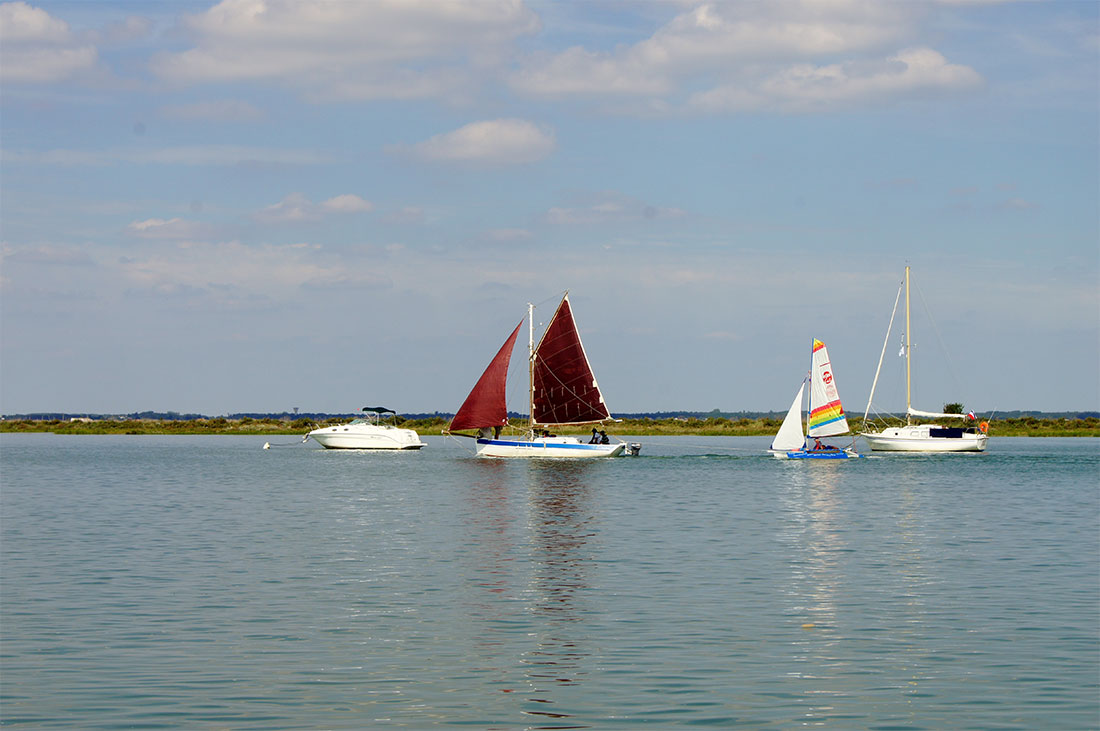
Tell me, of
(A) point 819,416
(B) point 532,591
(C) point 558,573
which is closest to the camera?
(B) point 532,591

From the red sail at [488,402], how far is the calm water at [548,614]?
35767 millimetres

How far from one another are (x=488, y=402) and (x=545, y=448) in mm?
6065

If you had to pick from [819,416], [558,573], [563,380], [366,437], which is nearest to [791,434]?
[819,416]

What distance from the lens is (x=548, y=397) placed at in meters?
97.4

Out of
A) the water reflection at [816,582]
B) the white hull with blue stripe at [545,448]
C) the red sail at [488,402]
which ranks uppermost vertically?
the red sail at [488,402]

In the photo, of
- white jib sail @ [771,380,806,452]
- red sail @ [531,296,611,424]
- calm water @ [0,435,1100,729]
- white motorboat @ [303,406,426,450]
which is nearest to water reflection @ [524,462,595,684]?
calm water @ [0,435,1100,729]

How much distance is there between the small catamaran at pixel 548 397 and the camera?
3743 inches

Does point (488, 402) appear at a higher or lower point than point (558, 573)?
higher

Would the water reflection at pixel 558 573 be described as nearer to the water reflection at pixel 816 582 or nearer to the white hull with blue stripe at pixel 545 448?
the water reflection at pixel 816 582

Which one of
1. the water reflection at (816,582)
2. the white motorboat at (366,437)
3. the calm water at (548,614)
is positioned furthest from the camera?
the white motorboat at (366,437)

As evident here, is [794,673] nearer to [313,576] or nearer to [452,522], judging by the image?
[313,576]

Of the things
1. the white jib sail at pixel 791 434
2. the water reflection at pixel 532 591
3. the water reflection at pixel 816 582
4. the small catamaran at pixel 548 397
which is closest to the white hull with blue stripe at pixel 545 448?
the small catamaran at pixel 548 397

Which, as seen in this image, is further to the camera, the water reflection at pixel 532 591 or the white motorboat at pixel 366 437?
the white motorboat at pixel 366 437

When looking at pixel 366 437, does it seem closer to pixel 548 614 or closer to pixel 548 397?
Answer: pixel 548 397
